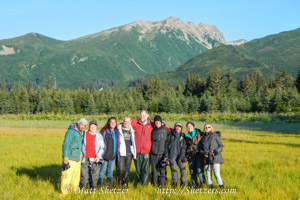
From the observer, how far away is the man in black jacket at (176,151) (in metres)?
9.12

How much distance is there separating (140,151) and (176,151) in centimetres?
112

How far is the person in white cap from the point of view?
783cm

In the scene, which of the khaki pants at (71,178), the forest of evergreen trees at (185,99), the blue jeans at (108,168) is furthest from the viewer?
the forest of evergreen trees at (185,99)

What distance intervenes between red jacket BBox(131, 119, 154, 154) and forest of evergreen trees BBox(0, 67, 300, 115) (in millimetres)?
58053

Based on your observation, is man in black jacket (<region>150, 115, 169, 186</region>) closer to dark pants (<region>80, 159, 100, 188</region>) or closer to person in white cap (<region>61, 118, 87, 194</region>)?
dark pants (<region>80, 159, 100, 188</region>)

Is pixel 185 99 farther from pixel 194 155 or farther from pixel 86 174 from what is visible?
pixel 86 174

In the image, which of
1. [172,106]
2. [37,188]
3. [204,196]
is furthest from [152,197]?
[172,106]

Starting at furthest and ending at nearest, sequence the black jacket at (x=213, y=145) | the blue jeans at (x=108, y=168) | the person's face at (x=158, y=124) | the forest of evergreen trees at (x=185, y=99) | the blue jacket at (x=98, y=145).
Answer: the forest of evergreen trees at (x=185, y=99), the person's face at (x=158, y=124), the blue jeans at (x=108, y=168), the black jacket at (x=213, y=145), the blue jacket at (x=98, y=145)

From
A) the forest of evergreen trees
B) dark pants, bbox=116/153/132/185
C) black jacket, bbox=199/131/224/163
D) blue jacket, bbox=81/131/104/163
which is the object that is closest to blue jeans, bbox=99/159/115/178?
dark pants, bbox=116/153/132/185

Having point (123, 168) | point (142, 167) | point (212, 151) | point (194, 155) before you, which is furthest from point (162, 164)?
point (212, 151)

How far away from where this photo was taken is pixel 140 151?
365 inches

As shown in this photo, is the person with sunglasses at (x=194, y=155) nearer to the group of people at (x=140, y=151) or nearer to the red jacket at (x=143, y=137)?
the group of people at (x=140, y=151)

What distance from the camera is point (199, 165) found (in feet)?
29.8

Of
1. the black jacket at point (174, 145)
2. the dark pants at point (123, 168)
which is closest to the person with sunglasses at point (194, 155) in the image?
the black jacket at point (174, 145)
